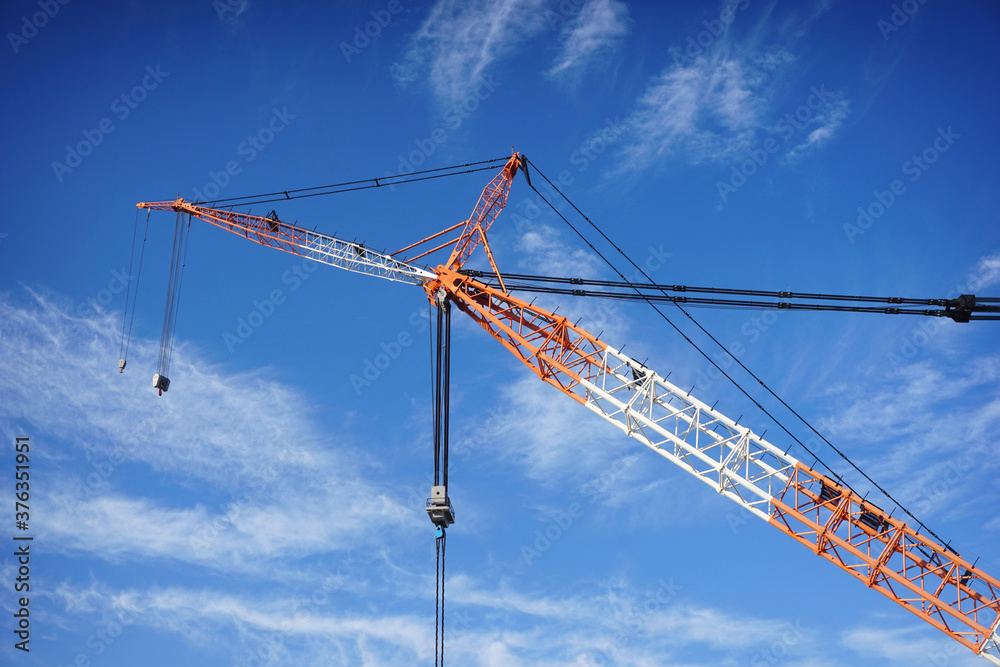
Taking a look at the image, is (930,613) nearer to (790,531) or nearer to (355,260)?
(790,531)

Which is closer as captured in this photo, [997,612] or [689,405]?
[997,612]

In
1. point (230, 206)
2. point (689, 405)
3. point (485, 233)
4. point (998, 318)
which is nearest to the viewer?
point (998, 318)

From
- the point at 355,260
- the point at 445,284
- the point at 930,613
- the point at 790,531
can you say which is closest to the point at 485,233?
the point at 445,284

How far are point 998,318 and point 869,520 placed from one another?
12.3 meters

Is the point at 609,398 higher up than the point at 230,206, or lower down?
lower down

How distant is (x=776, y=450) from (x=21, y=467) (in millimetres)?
39882

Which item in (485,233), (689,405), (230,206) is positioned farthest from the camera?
(230,206)

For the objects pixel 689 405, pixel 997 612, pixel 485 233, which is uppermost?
pixel 485 233

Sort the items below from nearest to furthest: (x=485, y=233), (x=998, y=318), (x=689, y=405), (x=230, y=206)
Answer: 1. (x=998, y=318)
2. (x=689, y=405)
3. (x=485, y=233)
4. (x=230, y=206)

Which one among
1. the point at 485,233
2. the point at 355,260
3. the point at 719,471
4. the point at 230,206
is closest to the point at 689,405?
the point at 719,471

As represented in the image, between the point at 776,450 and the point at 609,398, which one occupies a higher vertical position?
the point at 609,398

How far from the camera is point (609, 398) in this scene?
54.4 m

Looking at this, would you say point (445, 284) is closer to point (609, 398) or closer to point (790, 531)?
point (609, 398)

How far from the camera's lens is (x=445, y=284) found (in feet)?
187
